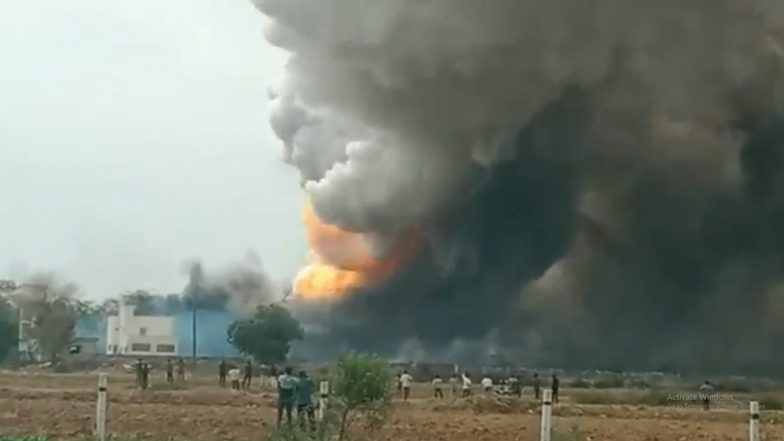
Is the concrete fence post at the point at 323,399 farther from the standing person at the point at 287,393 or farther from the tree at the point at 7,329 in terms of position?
the tree at the point at 7,329

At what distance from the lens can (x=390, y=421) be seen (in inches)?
1303

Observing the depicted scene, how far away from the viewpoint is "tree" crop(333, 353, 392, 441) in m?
19.9

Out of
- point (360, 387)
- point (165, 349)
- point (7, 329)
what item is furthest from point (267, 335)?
point (360, 387)

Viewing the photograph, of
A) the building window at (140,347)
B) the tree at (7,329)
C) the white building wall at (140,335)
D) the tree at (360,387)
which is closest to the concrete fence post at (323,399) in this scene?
the tree at (360,387)

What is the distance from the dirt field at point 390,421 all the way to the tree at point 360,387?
5322mm

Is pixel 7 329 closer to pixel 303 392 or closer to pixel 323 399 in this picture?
pixel 303 392

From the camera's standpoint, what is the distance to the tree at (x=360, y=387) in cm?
1994

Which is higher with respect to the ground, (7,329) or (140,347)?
(7,329)

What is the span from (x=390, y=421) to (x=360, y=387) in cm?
1332

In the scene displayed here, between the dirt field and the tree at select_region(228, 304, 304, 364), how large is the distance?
133 ft

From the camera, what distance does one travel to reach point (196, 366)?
302 feet

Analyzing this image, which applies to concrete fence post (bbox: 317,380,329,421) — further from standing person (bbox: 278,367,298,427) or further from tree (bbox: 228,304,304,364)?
tree (bbox: 228,304,304,364)

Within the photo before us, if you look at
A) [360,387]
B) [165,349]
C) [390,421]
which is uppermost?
[165,349]

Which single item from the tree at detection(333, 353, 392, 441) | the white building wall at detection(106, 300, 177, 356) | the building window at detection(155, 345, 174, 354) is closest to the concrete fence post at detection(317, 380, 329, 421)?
the tree at detection(333, 353, 392, 441)
